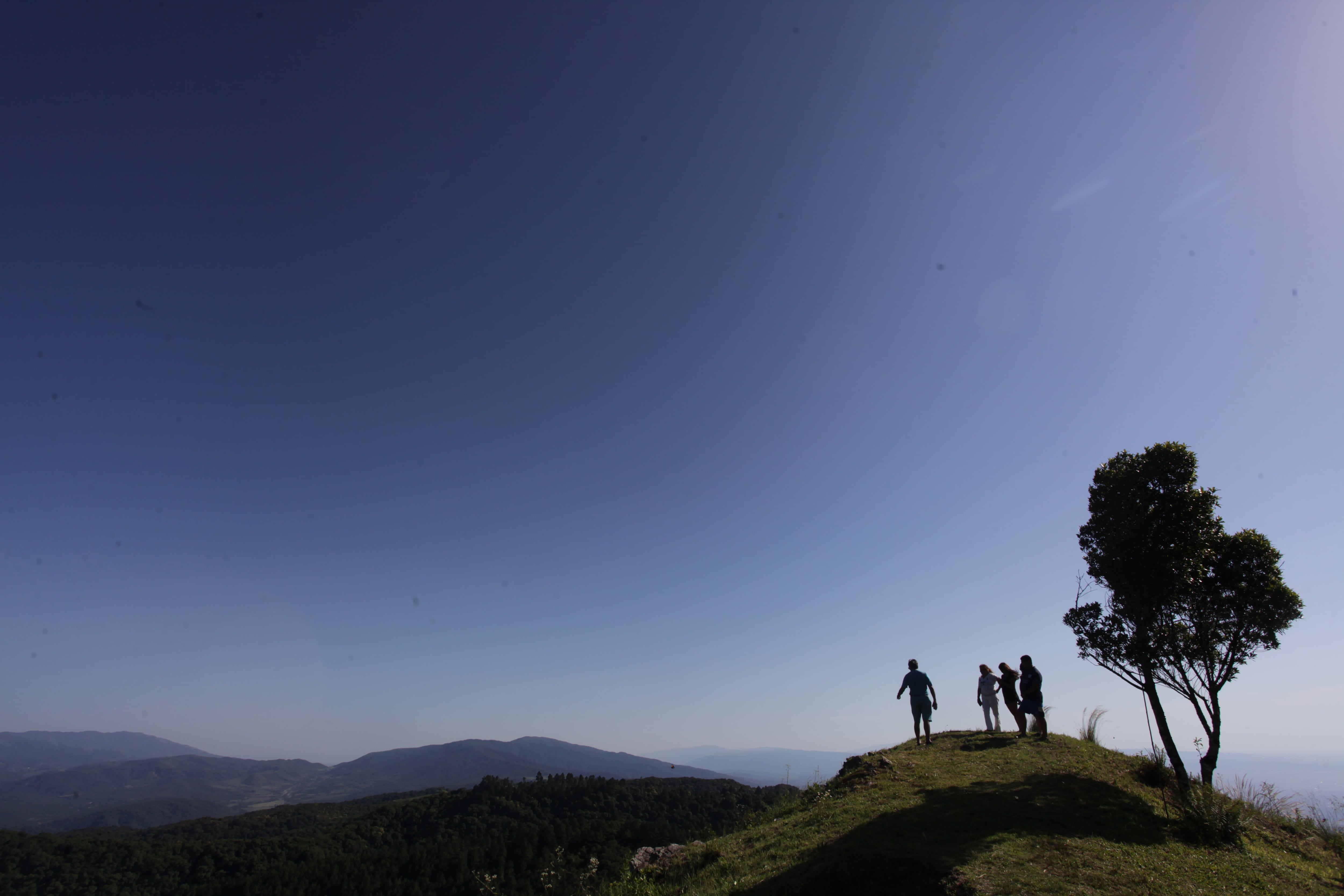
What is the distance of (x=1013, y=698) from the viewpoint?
62.1ft

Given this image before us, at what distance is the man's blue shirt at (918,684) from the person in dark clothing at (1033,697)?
134 inches

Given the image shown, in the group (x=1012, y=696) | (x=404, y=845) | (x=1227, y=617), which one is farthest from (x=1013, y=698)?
(x=404, y=845)

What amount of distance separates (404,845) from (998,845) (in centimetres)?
15919

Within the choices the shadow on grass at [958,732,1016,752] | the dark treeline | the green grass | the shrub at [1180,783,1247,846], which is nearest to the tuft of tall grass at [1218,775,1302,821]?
the green grass

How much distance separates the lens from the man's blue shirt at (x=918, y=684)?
1800 cm

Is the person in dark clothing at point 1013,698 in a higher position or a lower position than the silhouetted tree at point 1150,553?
lower

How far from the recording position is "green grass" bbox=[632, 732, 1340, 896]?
25.9 ft

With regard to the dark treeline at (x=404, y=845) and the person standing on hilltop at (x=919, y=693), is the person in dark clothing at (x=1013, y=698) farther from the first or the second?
the dark treeline at (x=404, y=845)

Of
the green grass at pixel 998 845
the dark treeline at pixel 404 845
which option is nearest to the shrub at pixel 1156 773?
the green grass at pixel 998 845

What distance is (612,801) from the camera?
123m

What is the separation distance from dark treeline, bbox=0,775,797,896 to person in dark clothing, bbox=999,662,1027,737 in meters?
65.4

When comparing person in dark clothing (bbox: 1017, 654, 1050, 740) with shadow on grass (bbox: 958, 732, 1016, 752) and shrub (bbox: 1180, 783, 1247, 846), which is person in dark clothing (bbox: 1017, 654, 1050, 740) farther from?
shrub (bbox: 1180, 783, 1247, 846)

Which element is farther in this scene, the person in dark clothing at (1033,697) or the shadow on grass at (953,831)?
the person in dark clothing at (1033,697)

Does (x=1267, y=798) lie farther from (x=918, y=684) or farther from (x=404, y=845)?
(x=404, y=845)
